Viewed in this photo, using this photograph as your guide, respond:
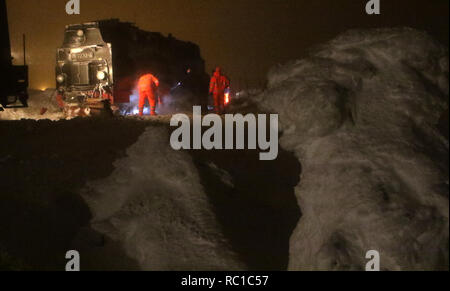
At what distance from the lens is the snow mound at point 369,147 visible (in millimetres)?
4492

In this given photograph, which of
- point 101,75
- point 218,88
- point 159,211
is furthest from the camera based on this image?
point 101,75

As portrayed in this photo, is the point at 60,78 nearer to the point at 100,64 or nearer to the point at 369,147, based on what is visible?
the point at 100,64

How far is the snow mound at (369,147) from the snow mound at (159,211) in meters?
0.99

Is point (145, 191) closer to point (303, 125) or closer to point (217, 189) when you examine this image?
point (217, 189)

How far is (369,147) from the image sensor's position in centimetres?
501

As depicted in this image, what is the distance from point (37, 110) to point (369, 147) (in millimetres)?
16425

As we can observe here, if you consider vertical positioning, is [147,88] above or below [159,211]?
above

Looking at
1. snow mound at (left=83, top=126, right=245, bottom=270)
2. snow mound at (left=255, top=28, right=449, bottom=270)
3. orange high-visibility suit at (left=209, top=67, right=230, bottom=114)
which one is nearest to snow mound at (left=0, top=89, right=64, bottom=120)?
orange high-visibility suit at (left=209, top=67, right=230, bottom=114)

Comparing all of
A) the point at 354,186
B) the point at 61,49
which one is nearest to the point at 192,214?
the point at 354,186

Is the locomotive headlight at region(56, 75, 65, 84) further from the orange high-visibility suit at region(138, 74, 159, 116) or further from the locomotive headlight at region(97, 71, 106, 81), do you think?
the orange high-visibility suit at region(138, 74, 159, 116)

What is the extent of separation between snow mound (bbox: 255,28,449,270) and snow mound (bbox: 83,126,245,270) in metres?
0.99

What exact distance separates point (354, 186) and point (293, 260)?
1033 mm

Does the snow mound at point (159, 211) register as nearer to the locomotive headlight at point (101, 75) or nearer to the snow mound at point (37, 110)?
the locomotive headlight at point (101, 75)

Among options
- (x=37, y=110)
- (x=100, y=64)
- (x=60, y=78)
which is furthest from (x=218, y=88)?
(x=37, y=110)
